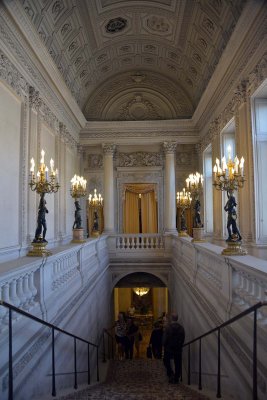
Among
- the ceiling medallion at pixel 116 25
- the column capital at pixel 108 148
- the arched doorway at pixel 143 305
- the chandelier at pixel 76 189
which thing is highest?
the ceiling medallion at pixel 116 25

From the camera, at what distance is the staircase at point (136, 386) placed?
4379mm

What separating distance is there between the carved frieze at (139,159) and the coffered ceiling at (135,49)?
1.66 metres

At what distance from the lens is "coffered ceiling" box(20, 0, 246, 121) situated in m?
9.36

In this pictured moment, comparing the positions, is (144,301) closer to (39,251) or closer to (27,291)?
(39,251)

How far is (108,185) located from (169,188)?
2.63 m

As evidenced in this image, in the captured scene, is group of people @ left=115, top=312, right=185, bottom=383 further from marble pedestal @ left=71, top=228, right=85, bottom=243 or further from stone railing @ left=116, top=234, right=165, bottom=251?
marble pedestal @ left=71, top=228, right=85, bottom=243

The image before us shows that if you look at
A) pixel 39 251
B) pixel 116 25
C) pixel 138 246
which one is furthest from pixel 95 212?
pixel 39 251

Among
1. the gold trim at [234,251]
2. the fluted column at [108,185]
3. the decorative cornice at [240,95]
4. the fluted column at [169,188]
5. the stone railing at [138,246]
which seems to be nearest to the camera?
the gold trim at [234,251]

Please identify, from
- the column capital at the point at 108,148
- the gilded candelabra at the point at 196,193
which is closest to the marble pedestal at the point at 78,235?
the gilded candelabra at the point at 196,193

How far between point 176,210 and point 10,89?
9.79 metres

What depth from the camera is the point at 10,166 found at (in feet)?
24.7

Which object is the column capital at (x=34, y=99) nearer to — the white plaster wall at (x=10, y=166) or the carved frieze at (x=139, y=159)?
the white plaster wall at (x=10, y=166)

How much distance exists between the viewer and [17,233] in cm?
782

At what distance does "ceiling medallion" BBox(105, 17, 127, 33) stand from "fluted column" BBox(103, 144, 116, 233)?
4694 millimetres
